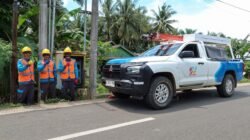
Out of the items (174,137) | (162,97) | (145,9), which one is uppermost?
(145,9)

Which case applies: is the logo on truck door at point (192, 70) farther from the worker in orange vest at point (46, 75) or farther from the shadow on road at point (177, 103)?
the worker in orange vest at point (46, 75)

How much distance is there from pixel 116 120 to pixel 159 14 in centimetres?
3944

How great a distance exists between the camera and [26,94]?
666 cm

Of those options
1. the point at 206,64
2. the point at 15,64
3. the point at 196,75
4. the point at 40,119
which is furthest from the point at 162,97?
the point at 15,64

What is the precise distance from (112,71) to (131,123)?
2120 mm

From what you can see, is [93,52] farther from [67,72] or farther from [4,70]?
[4,70]

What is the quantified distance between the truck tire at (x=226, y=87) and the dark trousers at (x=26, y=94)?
240 inches

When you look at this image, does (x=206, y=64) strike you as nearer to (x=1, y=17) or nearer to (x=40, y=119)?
(x=40, y=119)

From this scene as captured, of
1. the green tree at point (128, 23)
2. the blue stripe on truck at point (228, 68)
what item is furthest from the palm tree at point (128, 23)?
the blue stripe on truck at point (228, 68)

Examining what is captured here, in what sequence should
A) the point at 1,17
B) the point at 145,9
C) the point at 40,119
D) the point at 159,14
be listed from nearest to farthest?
the point at 40,119
the point at 1,17
the point at 145,9
the point at 159,14

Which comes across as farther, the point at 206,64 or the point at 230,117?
the point at 206,64

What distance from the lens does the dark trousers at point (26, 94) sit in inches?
257

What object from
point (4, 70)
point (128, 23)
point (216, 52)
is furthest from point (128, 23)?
point (4, 70)

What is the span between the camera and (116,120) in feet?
17.7
